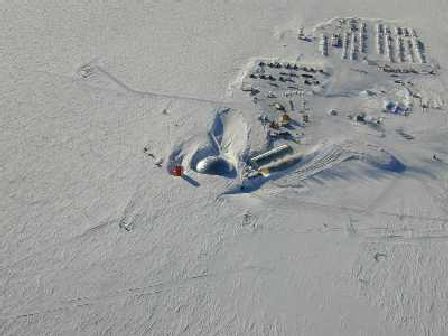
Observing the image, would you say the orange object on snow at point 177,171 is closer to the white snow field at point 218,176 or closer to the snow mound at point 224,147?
the white snow field at point 218,176

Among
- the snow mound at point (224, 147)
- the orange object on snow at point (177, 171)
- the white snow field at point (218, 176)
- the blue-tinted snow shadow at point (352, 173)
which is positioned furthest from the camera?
the snow mound at point (224, 147)

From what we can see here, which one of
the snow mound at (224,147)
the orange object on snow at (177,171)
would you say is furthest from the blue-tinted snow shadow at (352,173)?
the orange object on snow at (177,171)

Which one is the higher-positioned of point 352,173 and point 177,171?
point 177,171

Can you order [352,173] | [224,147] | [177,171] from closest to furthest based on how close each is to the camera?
[177,171]
[352,173]
[224,147]

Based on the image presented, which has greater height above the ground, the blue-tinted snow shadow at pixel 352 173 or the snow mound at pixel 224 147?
the snow mound at pixel 224 147


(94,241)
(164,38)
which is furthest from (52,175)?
(164,38)

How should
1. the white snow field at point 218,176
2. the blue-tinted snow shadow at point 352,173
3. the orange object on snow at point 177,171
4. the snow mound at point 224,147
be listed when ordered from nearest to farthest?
the white snow field at point 218,176
the blue-tinted snow shadow at point 352,173
the orange object on snow at point 177,171
the snow mound at point 224,147

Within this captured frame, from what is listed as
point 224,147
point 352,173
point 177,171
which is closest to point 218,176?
point 177,171

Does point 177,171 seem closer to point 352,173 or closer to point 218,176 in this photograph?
point 218,176

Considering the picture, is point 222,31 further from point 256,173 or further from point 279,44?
point 256,173
